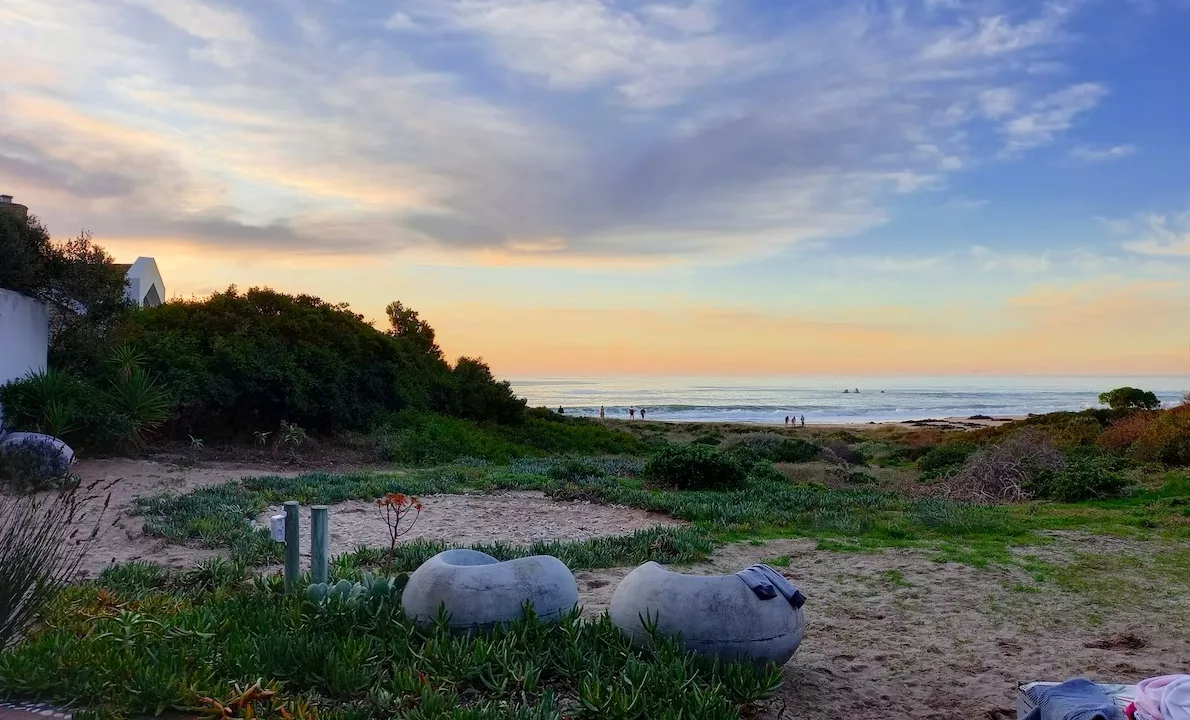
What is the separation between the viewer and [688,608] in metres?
4.32

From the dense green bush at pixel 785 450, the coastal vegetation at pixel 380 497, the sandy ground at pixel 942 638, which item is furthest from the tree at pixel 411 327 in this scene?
the sandy ground at pixel 942 638

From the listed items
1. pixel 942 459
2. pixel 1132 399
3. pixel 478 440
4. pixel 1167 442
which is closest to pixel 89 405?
pixel 478 440

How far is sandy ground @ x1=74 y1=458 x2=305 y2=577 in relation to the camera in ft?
24.0

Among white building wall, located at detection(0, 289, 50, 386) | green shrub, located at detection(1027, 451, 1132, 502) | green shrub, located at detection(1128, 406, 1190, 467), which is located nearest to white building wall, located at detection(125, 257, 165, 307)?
white building wall, located at detection(0, 289, 50, 386)

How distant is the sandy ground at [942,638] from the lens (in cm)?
439

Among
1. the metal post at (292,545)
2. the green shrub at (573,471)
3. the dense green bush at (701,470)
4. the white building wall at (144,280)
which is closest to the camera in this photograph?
the metal post at (292,545)

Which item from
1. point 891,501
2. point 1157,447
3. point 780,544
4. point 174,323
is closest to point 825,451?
point 1157,447

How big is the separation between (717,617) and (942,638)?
2095mm

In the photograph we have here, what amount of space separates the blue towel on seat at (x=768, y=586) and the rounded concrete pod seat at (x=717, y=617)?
3 cm

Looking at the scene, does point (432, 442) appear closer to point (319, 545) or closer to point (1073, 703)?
point (319, 545)

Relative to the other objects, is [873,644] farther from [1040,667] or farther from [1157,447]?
[1157,447]

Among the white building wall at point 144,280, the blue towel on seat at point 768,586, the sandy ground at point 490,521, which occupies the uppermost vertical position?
the white building wall at point 144,280

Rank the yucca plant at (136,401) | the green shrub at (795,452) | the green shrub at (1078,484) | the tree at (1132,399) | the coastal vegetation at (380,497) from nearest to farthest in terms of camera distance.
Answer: the coastal vegetation at (380,497) < the green shrub at (1078,484) < the yucca plant at (136,401) < the green shrub at (795,452) < the tree at (1132,399)

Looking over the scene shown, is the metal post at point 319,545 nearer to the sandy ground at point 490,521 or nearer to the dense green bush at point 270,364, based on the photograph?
the sandy ground at point 490,521
